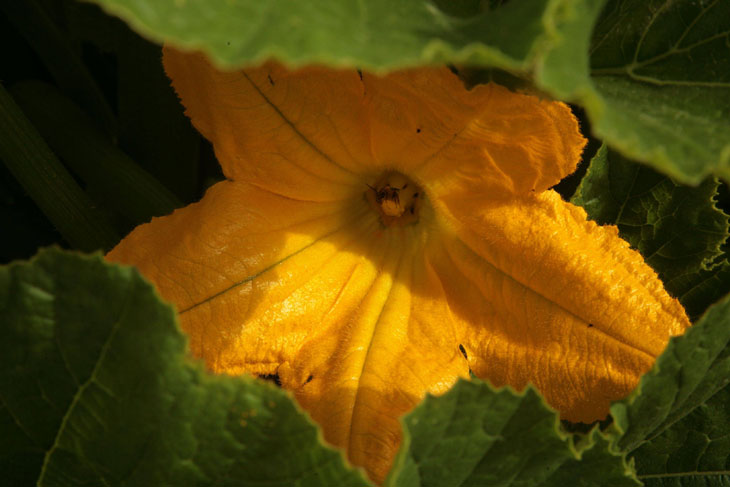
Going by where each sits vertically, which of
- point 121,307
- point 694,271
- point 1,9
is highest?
point 1,9

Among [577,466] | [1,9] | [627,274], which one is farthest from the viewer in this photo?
[1,9]

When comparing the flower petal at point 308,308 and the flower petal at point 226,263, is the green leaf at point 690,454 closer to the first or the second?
the flower petal at point 308,308

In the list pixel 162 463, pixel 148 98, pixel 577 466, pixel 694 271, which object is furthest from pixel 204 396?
pixel 694 271

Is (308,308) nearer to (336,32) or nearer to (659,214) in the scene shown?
(659,214)

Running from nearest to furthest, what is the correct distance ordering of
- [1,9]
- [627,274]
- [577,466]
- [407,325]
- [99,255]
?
[99,255]
[577,466]
[627,274]
[407,325]
[1,9]

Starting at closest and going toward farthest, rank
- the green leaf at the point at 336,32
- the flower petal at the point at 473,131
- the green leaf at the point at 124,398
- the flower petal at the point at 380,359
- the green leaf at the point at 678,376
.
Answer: the green leaf at the point at 336,32
the green leaf at the point at 124,398
the green leaf at the point at 678,376
the flower petal at the point at 473,131
the flower petal at the point at 380,359

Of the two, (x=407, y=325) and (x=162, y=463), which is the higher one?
Answer: (x=162, y=463)

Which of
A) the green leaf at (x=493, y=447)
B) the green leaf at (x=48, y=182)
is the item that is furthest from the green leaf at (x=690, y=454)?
the green leaf at (x=48, y=182)

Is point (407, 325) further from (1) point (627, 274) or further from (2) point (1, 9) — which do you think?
(2) point (1, 9)
